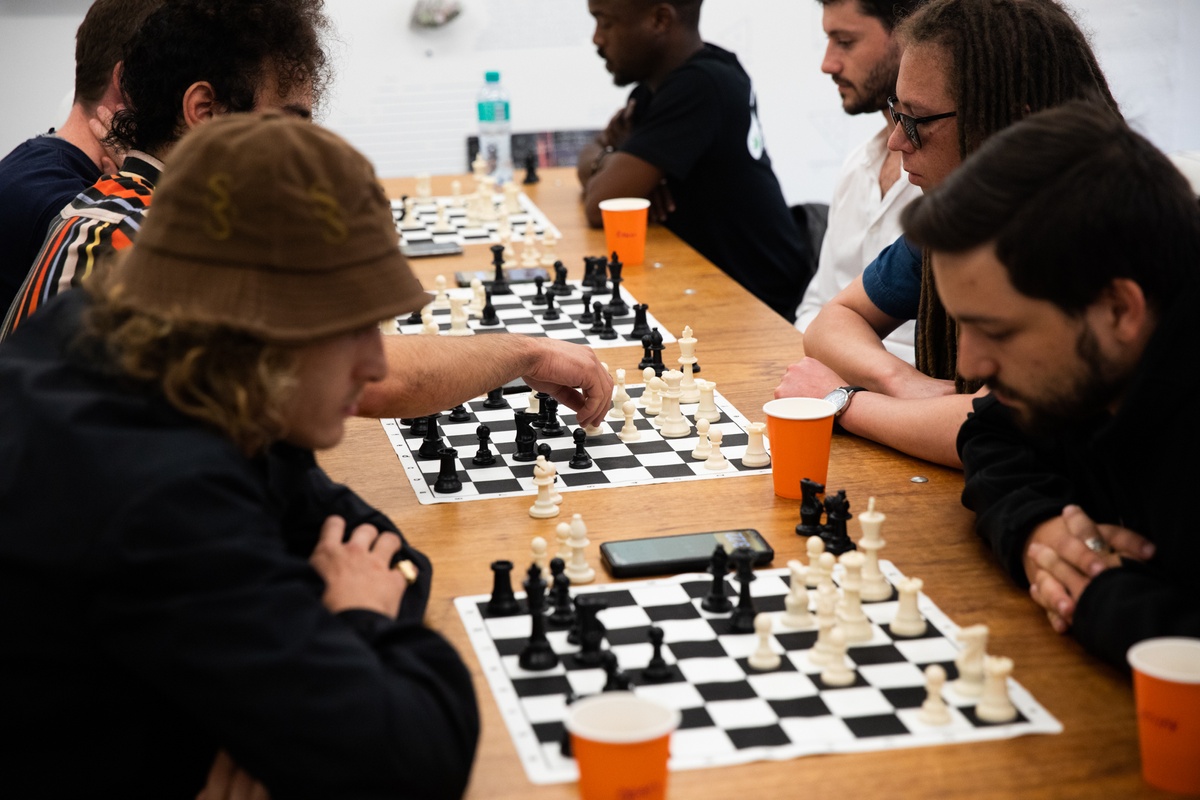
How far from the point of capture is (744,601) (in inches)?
65.3

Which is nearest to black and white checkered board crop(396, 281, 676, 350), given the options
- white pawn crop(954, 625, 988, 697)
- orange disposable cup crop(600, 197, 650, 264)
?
orange disposable cup crop(600, 197, 650, 264)

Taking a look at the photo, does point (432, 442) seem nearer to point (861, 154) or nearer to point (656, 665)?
point (656, 665)

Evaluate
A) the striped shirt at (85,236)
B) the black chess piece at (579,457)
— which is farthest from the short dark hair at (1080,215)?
the striped shirt at (85,236)

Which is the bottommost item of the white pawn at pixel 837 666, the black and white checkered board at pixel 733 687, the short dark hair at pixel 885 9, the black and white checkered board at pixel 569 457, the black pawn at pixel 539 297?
the black and white checkered board at pixel 569 457

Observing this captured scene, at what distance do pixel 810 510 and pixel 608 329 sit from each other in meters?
1.15

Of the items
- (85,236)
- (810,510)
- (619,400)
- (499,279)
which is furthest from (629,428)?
(499,279)

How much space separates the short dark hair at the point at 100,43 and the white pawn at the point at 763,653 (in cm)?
196

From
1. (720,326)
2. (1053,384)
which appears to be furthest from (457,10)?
(1053,384)

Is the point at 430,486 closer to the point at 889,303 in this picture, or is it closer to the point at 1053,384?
the point at 1053,384

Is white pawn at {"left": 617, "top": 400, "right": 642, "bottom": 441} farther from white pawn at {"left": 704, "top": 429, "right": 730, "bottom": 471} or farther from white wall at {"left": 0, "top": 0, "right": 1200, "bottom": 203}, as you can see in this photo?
white wall at {"left": 0, "top": 0, "right": 1200, "bottom": 203}

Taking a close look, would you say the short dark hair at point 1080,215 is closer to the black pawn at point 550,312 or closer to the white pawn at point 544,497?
the white pawn at point 544,497

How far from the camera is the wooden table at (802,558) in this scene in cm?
133

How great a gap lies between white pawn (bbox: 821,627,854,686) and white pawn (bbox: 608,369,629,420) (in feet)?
3.12

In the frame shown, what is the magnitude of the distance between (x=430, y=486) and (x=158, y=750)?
868 mm
